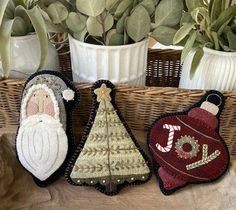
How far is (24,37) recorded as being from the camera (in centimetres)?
61

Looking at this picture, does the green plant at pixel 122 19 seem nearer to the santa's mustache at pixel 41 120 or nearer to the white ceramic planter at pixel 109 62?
the white ceramic planter at pixel 109 62

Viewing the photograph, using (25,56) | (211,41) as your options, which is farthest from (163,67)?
(25,56)

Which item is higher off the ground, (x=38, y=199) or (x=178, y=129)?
(x=178, y=129)

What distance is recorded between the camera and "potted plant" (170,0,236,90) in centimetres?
56

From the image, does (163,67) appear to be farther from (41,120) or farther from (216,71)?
(41,120)

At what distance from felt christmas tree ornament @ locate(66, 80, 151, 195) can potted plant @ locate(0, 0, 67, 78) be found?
0.13m

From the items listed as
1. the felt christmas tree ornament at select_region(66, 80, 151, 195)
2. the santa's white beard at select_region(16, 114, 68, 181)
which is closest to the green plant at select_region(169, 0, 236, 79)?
the felt christmas tree ornament at select_region(66, 80, 151, 195)

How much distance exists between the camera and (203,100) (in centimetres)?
57

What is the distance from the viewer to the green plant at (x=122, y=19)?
562mm

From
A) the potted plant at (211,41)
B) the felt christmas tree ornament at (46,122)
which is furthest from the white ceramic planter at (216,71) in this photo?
the felt christmas tree ornament at (46,122)

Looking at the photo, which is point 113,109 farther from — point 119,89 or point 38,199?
point 38,199

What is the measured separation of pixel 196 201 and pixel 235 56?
0.27m

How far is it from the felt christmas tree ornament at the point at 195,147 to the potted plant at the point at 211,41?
0.17 ft

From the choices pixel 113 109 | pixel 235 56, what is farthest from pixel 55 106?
pixel 235 56
